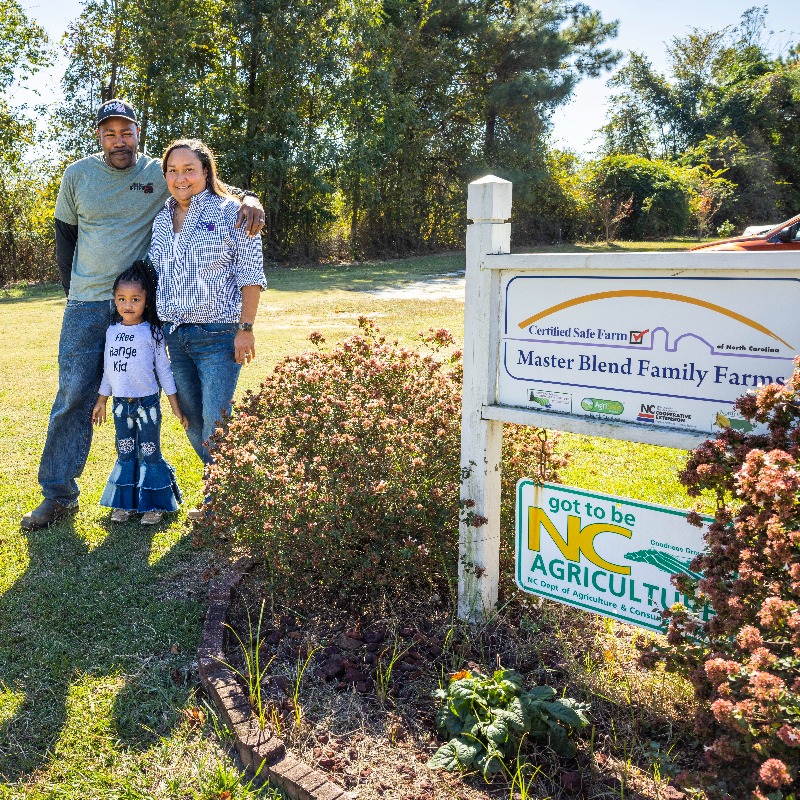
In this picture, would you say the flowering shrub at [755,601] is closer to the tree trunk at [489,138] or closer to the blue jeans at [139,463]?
the blue jeans at [139,463]

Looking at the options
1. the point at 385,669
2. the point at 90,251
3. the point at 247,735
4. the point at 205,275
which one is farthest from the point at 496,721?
the point at 90,251

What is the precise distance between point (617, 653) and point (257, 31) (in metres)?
24.0

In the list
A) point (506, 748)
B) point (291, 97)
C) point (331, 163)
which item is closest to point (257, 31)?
point (291, 97)

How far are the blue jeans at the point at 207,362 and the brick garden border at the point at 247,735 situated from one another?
1223mm

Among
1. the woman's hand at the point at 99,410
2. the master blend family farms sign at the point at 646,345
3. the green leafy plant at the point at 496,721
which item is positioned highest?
the master blend family farms sign at the point at 646,345

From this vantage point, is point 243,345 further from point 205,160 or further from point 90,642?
point 90,642

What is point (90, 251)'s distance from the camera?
4312 millimetres

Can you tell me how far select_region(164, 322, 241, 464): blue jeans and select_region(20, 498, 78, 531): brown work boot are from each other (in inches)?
37.6

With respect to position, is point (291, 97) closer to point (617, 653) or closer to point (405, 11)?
point (405, 11)

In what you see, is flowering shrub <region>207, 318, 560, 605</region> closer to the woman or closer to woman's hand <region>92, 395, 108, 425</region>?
the woman

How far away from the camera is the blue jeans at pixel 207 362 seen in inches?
161

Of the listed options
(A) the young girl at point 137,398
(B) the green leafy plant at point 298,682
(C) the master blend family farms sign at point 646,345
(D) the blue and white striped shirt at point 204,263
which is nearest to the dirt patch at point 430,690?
(B) the green leafy plant at point 298,682

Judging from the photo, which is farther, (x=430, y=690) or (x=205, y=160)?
(x=205, y=160)

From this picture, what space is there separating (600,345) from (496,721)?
3.90 ft
